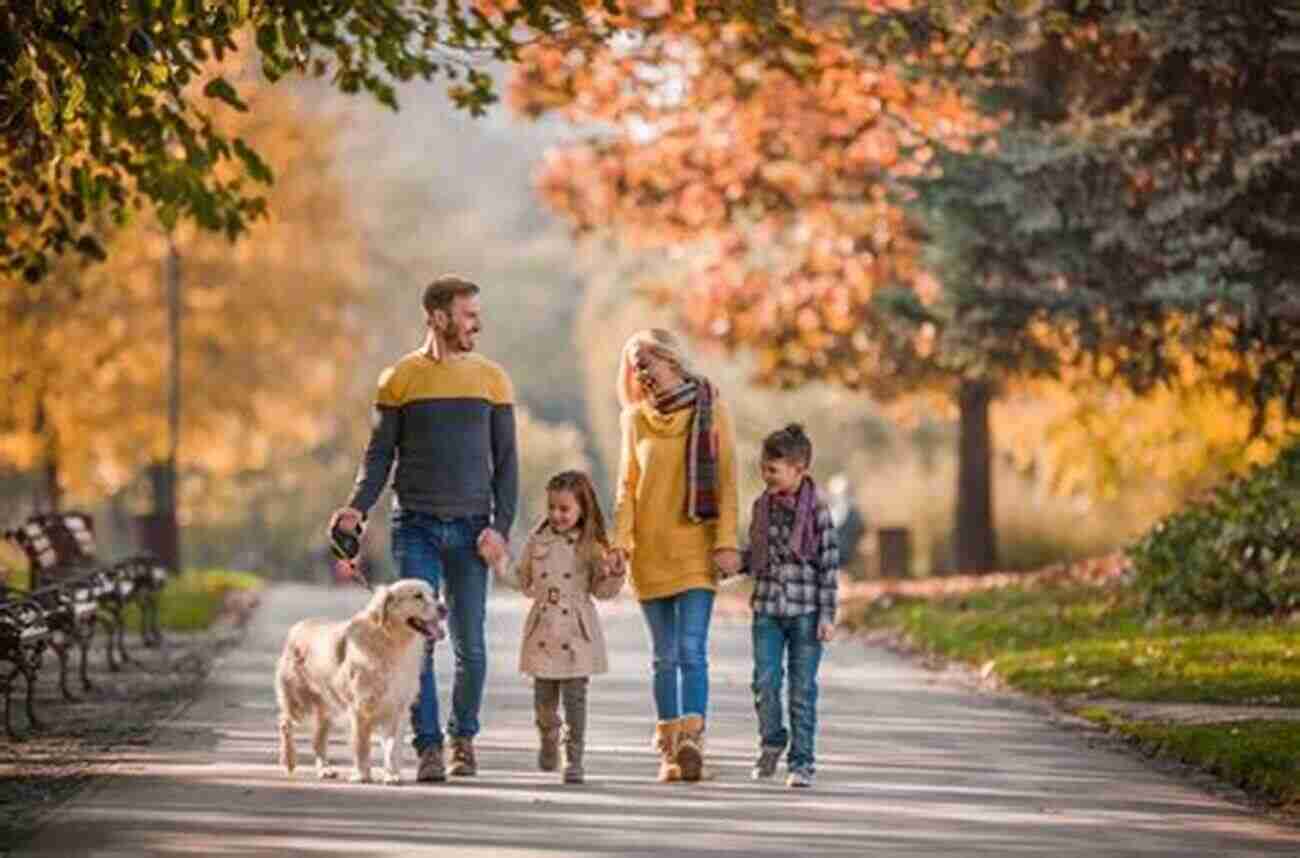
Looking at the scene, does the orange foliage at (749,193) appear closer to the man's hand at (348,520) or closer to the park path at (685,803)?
the park path at (685,803)

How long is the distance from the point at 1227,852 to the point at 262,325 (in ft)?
119

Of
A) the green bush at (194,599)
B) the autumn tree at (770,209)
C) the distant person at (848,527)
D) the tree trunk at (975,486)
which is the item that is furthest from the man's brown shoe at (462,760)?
the distant person at (848,527)

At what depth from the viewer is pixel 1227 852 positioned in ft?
42.1

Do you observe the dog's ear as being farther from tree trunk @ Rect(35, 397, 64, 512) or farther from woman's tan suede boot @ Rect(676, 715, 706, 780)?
tree trunk @ Rect(35, 397, 64, 512)

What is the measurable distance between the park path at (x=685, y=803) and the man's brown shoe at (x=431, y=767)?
0.13 m

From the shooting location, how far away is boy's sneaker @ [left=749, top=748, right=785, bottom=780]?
15688mm

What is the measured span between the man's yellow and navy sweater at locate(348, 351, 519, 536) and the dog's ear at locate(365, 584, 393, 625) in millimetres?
528

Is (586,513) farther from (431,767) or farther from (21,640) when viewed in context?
(21,640)

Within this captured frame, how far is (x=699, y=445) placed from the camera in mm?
15469

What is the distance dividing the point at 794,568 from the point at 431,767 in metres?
1.83

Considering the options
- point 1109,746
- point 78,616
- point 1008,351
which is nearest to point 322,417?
point 1008,351

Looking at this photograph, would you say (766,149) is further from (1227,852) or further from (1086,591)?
(1227,852)

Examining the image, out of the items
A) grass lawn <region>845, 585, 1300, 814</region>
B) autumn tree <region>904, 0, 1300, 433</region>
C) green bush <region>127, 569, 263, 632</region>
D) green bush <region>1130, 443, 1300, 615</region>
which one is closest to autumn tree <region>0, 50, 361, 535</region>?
green bush <region>127, 569, 263, 632</region>

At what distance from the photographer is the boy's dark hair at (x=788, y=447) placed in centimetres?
1535
